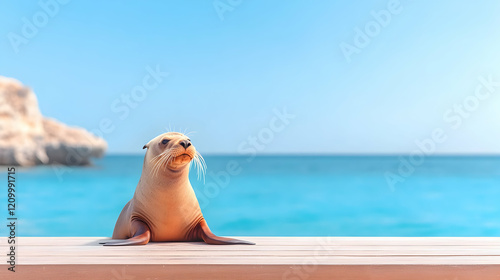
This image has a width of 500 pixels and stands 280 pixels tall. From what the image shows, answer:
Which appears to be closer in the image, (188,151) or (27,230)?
(188,151)

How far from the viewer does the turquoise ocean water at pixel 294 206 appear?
1302 cm

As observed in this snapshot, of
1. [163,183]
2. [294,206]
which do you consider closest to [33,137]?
[294,206]

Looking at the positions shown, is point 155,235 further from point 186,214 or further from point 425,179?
point 425,179

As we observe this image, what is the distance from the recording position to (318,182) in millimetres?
24438

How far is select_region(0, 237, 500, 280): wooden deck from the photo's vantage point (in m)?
1.91

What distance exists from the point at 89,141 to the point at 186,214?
29.8 metres

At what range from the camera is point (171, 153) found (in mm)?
2422

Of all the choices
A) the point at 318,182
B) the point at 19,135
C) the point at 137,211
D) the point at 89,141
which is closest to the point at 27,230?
the point at 137,211

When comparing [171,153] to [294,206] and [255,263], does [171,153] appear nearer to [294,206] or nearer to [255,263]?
[255,263]

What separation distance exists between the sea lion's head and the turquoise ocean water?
975 cm

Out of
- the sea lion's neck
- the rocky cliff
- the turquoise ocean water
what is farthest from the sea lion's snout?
the rocky cliff

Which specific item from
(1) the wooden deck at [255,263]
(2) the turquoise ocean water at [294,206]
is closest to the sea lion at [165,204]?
(1) the wooden deck at [255,263]
